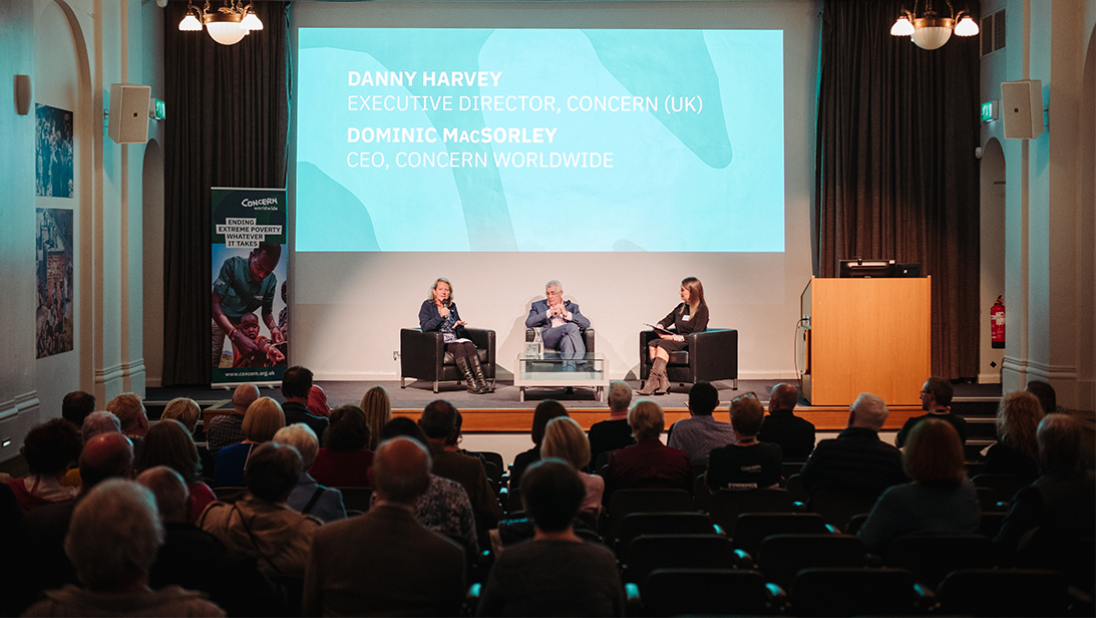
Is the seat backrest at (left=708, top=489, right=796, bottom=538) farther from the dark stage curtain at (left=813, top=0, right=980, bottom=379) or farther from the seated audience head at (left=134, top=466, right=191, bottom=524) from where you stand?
the dark stage curtain at (left=813, top=0, right=980, bottom=379)

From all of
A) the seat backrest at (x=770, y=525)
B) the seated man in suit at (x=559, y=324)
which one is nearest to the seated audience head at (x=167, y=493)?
the seat backrest at (x=770, y=525)

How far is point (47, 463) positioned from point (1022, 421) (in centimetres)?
383

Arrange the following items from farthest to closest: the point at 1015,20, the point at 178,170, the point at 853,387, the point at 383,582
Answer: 1. the point at 178,170
2. the point at 1015,20
3. the point at 853,387
4. the point at 383,582

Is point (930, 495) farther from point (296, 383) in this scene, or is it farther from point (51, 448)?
point (296, 383)

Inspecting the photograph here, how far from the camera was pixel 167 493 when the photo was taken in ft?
7.53

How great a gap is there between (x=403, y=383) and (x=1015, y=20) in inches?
246

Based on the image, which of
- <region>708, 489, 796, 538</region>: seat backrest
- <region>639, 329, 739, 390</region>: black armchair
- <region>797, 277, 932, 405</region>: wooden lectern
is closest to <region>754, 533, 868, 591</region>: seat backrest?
<region>708, 489, 796, 538</region>: seat backrest

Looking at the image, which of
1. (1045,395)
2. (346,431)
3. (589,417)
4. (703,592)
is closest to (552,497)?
(703,592)

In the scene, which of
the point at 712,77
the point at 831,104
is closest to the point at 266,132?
the point at 712,77

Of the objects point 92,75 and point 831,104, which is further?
point 831,104

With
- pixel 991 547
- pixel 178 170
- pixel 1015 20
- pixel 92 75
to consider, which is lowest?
pixel 991 547

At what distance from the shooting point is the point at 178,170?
8.73 m

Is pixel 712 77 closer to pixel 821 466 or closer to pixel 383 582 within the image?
pixel 821 466

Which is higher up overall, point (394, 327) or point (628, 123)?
point (628, 123)
